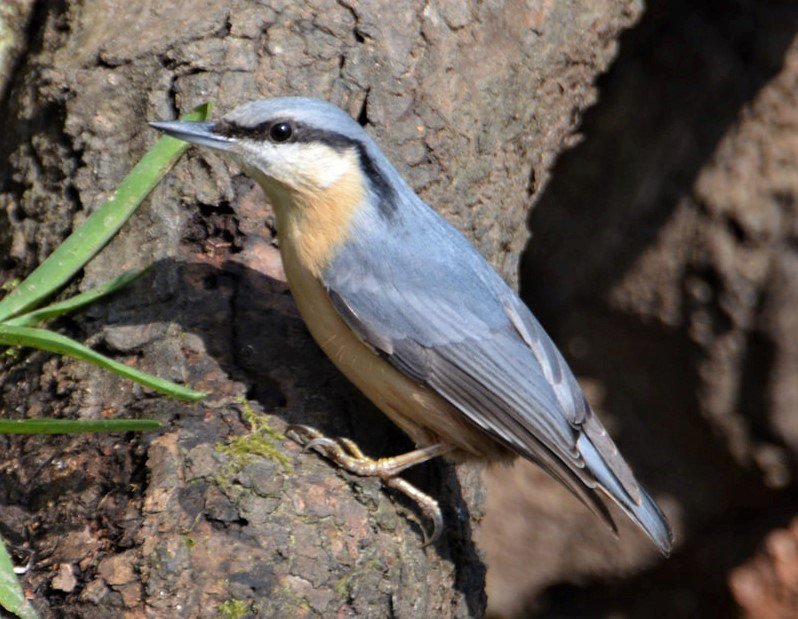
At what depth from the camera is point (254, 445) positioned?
9.76 feet

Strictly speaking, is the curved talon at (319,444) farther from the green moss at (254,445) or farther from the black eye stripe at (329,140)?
the black eye stripe at (329,140)

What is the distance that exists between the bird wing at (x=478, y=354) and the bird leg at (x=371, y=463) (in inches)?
9.6

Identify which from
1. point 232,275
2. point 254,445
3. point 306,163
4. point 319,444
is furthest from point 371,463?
point 306,163

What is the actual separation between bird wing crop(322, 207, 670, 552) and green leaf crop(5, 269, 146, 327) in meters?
0.58

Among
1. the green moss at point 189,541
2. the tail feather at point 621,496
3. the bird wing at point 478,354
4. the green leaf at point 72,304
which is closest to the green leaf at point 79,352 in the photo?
the green leaf at point 72,304

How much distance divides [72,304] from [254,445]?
26.4 inches

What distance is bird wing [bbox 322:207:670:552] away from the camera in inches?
128

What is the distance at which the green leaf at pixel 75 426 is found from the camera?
2746 mm

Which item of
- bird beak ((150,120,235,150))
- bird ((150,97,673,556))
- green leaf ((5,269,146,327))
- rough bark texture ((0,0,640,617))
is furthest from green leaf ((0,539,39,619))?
bird beak ((150,120,235,150))

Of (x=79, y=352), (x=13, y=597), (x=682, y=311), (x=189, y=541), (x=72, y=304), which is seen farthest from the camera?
(x=682, y=311)

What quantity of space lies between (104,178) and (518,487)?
3128 millimetres

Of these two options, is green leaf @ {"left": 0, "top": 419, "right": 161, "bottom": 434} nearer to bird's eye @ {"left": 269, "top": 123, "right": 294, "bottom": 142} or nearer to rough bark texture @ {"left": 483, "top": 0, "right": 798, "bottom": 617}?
bird's eye @ {"left": 269, "top": 123, "right": 294, "bottom": 142}

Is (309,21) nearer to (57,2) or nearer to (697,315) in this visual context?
(57,2)

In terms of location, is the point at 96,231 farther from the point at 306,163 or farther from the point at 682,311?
the point at 682,311
